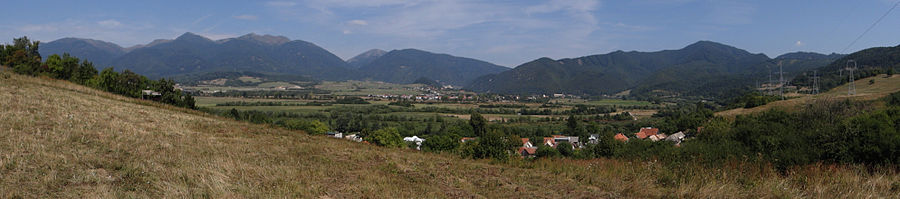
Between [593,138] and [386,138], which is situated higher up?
[386,138]

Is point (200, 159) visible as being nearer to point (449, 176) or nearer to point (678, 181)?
point (449, 176)

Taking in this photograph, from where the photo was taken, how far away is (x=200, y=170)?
727cm

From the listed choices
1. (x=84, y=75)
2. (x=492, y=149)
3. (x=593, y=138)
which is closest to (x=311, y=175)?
(x=492, y=149)

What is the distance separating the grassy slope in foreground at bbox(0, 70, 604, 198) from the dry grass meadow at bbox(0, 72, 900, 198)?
2 cm

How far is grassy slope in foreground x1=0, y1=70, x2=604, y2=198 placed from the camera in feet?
20.2

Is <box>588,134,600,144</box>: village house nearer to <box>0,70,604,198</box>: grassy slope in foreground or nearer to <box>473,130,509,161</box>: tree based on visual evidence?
<box>473,130,509,161</box>: tree

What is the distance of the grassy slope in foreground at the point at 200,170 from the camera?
616 centimetres

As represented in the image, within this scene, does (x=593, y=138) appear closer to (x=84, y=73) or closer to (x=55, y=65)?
(x=84, y=73)

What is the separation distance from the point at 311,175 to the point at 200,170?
1.77 meters

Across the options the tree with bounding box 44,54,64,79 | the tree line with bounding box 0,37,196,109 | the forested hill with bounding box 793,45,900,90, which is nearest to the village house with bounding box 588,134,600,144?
the tree line with bounding box 0,37,196,109

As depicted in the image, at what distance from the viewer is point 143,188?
617 centimetres

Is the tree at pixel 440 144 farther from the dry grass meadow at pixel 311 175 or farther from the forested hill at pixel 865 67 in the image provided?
the forested hill at pixel 865 67

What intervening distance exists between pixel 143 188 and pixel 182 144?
5.18 m

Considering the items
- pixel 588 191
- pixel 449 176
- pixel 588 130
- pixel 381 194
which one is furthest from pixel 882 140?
pixel 588 130
